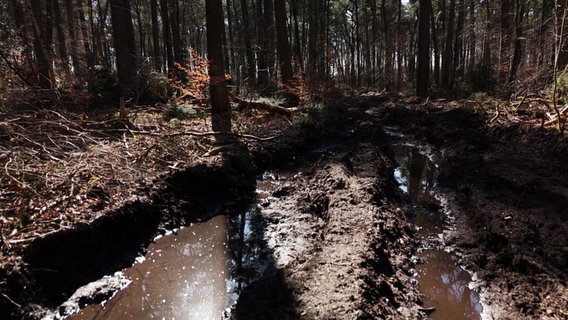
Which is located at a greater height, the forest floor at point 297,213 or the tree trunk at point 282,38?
the tree trunk at point 282,38

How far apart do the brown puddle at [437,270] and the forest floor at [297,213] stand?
146mm

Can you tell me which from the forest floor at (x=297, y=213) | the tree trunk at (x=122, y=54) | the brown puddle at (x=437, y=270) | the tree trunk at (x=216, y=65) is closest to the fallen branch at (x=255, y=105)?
the tree trunk at (x=216, y=65)

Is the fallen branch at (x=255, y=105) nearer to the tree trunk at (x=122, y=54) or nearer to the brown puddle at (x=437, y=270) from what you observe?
the tree trunk at (x=122, y=54)

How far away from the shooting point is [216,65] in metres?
10.1

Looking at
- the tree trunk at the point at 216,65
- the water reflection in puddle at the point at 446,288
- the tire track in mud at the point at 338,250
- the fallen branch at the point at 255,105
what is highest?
the tree trunk at the point at 216,65

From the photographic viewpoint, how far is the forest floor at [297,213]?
3.56m

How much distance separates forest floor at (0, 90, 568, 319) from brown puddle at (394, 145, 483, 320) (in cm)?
15

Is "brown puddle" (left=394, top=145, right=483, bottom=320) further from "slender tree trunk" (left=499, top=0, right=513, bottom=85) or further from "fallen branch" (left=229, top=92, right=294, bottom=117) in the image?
"slender tree trunk" (left=499, top=0, right=513, bottom=85)

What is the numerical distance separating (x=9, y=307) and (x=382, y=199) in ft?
15.7

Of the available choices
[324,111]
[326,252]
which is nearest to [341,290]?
[326,252]

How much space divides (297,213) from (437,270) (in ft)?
7.38

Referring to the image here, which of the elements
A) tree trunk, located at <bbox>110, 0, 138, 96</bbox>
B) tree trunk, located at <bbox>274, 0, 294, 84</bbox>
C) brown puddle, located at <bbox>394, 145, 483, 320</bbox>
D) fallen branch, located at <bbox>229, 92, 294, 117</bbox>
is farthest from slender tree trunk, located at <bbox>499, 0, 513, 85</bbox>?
tree trunk, located at <bbox>110, 0, 138, 96</bbox>

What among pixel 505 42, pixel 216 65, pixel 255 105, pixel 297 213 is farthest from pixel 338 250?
pixel 505 42

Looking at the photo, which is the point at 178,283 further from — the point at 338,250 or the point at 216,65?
the point at 216,65
